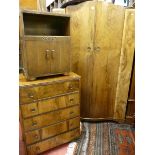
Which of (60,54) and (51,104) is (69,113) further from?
(60,54)

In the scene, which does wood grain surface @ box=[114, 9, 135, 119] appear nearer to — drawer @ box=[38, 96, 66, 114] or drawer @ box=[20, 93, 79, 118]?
drawer @ box=[20, 93, 79, 118]

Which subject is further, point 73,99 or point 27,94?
point 73,99

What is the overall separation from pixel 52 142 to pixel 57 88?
0.57 m

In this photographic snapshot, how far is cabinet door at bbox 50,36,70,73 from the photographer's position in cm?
140

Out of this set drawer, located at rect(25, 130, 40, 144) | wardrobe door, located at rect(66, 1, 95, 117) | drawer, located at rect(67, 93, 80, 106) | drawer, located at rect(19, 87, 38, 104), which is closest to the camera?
drawer, located at rect(19, 87, 38, 104)

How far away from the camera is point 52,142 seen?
1.53m

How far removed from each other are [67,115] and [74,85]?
32 centimetres

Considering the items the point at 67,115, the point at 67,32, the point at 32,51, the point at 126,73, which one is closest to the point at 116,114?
the point at 126,73

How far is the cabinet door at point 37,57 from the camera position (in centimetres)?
129

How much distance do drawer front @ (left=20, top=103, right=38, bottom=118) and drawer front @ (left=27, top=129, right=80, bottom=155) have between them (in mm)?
331

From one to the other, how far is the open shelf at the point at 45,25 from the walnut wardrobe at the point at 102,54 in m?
0.18

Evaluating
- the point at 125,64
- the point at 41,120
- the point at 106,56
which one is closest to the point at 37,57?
the point at 41,120

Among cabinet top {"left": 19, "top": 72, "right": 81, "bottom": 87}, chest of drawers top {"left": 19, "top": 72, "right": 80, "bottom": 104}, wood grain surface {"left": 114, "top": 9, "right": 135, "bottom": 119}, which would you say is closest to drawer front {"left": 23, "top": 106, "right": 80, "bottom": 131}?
chest of drawers top {"left": 19, "top": 72, "right": 80, "bottom": 104}
